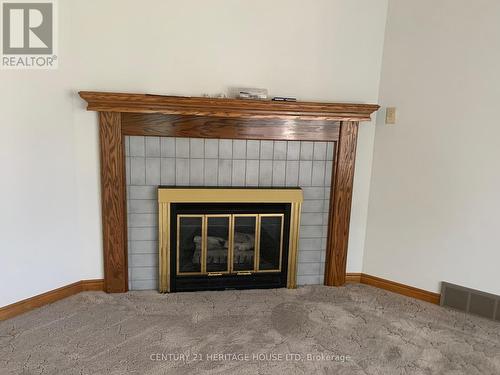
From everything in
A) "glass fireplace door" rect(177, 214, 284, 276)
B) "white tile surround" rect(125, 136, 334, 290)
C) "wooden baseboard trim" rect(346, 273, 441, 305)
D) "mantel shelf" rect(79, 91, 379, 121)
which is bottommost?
"wooden baseboard trim" rect(346, 273, 441, 305)

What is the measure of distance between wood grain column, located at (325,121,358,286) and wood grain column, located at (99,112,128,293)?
4.72 feet

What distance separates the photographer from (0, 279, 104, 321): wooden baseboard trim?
2.25 metres

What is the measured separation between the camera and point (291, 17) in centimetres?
251

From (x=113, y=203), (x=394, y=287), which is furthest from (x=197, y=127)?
(x=394, y=287)

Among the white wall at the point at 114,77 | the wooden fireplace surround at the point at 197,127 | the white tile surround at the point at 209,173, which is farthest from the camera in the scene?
the white tile surround at the point at 209,173

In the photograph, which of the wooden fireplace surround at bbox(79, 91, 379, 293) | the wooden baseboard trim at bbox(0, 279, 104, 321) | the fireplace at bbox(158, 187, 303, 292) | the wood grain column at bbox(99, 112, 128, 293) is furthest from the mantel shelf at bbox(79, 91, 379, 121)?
the wooden baseboard trim at bbox(0, 279, 104, 321)

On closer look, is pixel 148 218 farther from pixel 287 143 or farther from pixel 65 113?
pixel 287 143

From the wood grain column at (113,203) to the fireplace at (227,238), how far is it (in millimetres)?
249

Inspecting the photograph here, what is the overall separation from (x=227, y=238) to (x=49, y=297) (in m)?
1.20

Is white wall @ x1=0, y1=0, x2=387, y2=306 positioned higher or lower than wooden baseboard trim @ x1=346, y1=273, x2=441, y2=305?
higher

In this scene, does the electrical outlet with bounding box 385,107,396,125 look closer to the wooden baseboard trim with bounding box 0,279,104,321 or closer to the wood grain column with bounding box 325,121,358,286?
Answer: the wood grain column with bounding box 325,121,358,286

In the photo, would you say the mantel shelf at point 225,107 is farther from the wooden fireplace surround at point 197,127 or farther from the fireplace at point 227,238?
the fireplace at point 227,238

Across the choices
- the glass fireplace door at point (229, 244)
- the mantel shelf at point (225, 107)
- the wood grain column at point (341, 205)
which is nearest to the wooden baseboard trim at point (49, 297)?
the glass fireplace door at point (229, 244)

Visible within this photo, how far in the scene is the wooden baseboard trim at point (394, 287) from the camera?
103 inches
